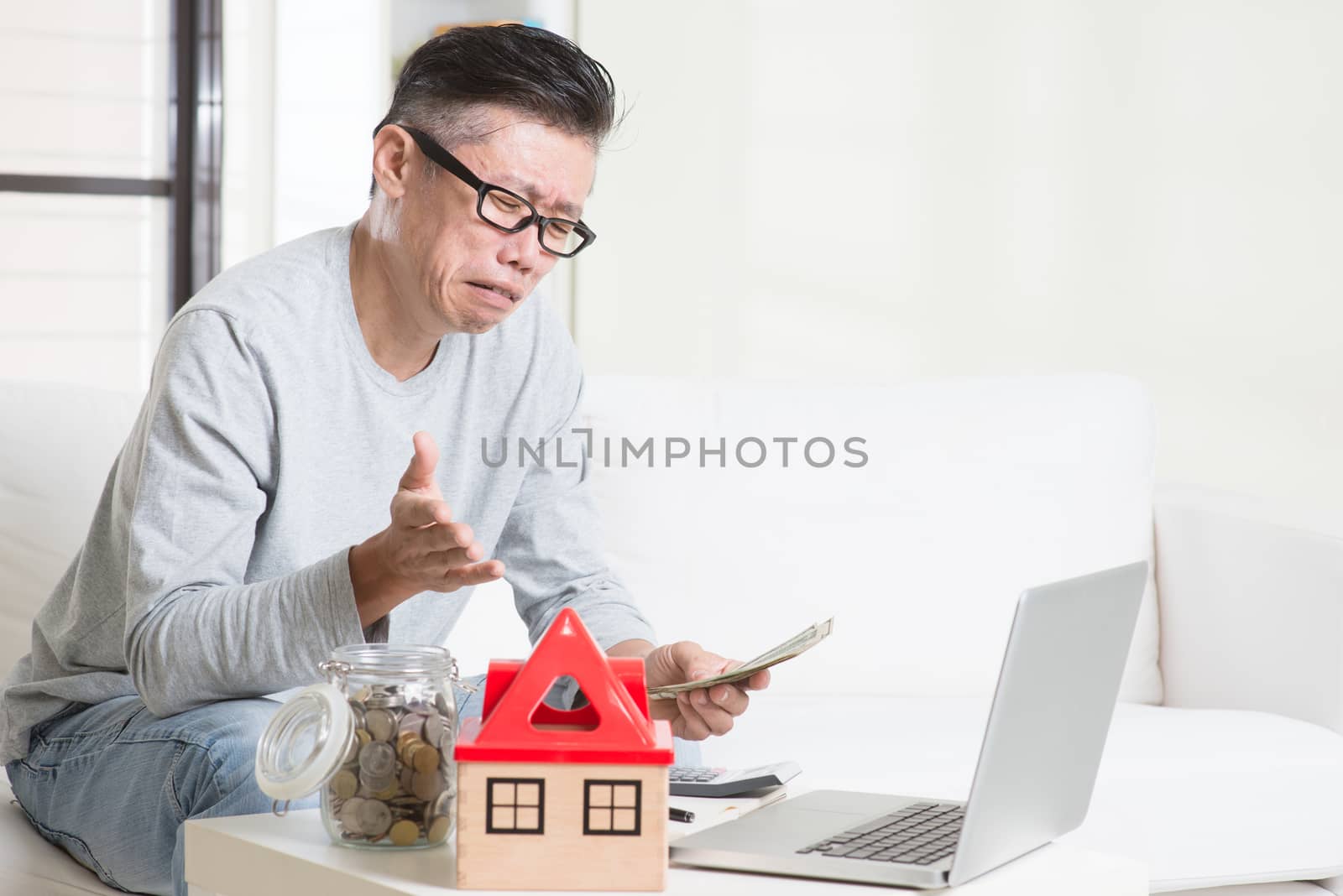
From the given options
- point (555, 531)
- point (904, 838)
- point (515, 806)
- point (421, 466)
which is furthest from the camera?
point (555, 531)

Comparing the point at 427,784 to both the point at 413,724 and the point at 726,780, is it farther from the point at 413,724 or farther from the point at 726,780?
the point at 726,780

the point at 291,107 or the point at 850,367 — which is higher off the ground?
the point at 291,107

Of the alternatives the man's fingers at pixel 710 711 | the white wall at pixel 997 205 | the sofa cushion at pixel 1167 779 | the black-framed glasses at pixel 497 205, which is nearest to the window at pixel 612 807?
the man's fingers at pixel 710 711

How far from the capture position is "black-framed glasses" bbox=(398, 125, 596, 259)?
4.30 ft

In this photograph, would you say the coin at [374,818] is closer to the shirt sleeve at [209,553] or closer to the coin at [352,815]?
the coin at [352,815]

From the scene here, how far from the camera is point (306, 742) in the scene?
2.80 ft

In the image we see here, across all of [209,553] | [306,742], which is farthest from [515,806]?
[209,553]

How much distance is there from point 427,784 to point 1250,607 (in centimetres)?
150

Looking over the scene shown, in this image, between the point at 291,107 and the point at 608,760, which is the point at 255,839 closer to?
the point at 608,760

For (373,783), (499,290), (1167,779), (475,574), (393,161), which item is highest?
(393,161)

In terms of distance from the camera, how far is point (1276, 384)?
2.63 meters

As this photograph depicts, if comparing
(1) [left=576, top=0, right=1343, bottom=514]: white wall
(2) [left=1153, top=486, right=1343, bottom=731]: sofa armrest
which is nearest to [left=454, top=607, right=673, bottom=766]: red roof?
(2) [left=1153, top=486, right=1343, bottom=731]: sofa armrest

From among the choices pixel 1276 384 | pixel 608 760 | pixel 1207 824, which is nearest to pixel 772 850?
pixel 608 760

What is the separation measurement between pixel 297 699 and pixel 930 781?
95 cm
